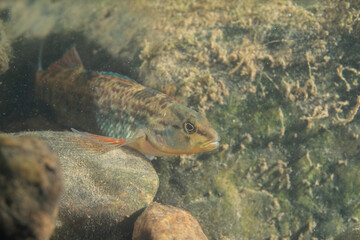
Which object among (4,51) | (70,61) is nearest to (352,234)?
(70,61)

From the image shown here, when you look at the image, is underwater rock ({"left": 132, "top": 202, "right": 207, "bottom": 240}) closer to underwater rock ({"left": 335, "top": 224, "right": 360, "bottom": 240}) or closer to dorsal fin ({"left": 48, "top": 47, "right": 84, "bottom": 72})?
underwater rock ({"left": 335, "top": 224, "right": 360, "bottom": 240})

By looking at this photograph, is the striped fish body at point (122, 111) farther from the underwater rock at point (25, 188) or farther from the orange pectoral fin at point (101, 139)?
the underwater rock at point (25, 188)

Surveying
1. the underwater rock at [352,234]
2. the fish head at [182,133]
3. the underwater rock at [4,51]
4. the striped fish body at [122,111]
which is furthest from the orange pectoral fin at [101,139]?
the underwater rock at [352,234]

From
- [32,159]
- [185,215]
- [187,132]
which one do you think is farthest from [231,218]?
[32,159]

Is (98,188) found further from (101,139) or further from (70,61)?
(70,61)

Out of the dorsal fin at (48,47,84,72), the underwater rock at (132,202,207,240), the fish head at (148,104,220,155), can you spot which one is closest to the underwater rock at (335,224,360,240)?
the underwater rock at (132,202,207,240)
